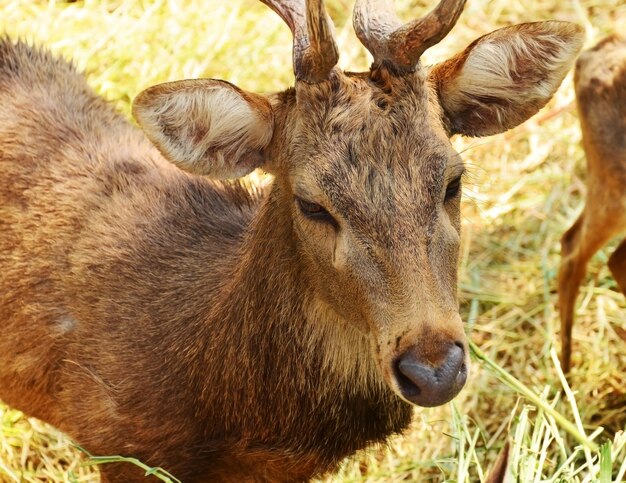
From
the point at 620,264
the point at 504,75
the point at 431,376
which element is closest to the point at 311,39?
the point at 504,75

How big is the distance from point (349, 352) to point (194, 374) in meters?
0.67

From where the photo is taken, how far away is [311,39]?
326 cm

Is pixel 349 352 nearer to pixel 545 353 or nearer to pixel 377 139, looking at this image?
pixel 377 139

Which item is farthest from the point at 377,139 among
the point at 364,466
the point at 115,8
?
the point at 115,8

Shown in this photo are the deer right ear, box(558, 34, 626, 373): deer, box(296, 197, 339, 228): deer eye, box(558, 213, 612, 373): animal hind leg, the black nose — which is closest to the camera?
the black nose

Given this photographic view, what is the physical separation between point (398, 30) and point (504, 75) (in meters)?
0.54

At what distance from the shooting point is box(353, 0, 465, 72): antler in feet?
10.6

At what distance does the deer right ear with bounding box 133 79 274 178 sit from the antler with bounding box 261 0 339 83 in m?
0.24

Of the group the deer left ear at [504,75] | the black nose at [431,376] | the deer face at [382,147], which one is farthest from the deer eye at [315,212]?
the deer left ear at [504,75]

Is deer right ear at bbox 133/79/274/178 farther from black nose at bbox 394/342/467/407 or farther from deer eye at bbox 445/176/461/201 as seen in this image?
black nose at bbox 394/342/467/407

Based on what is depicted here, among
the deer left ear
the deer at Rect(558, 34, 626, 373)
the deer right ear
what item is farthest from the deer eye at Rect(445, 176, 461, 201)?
the deer at Rect(558, 34, 626, 373)

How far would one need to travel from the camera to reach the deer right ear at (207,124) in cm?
340

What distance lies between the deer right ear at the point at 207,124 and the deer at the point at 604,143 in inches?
77.9

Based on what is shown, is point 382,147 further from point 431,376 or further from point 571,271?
point 571,271
